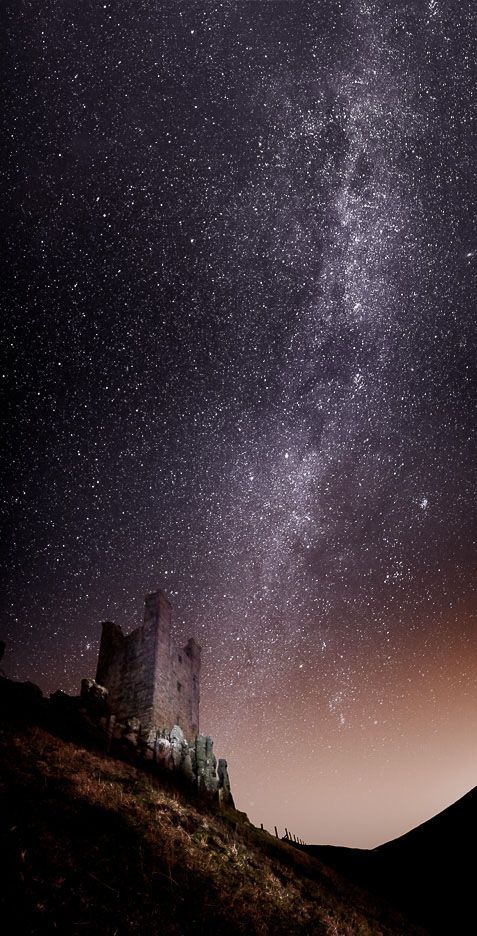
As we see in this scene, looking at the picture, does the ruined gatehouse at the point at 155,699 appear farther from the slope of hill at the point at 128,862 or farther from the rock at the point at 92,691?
the slope of hill at the point at 128,862

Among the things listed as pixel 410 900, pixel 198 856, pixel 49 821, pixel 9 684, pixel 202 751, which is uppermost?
pixel 9 684

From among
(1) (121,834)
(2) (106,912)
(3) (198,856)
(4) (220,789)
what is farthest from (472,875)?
(2) (106,912)

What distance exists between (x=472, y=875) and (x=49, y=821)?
20536 millimetres

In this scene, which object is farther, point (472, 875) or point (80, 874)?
point (472, 875)

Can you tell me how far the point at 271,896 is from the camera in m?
7.18

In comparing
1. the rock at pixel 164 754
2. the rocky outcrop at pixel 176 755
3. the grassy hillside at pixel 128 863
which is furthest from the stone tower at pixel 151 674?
the grassy hillside at pixel 128 863

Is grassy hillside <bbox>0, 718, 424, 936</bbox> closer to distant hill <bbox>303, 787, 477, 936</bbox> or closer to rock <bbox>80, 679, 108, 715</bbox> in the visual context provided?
rock <bbox>80, 679, 108, 715</bbox>

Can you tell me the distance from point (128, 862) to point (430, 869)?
20.3m

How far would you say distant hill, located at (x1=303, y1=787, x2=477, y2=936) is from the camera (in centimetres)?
1448

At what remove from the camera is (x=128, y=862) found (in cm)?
551

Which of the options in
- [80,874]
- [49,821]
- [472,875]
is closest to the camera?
[80,874]

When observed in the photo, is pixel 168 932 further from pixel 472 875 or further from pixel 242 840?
pixel 472 875

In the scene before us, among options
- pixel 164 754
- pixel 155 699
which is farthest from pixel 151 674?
pixel 164 754

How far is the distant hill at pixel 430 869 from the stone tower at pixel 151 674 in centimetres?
820
